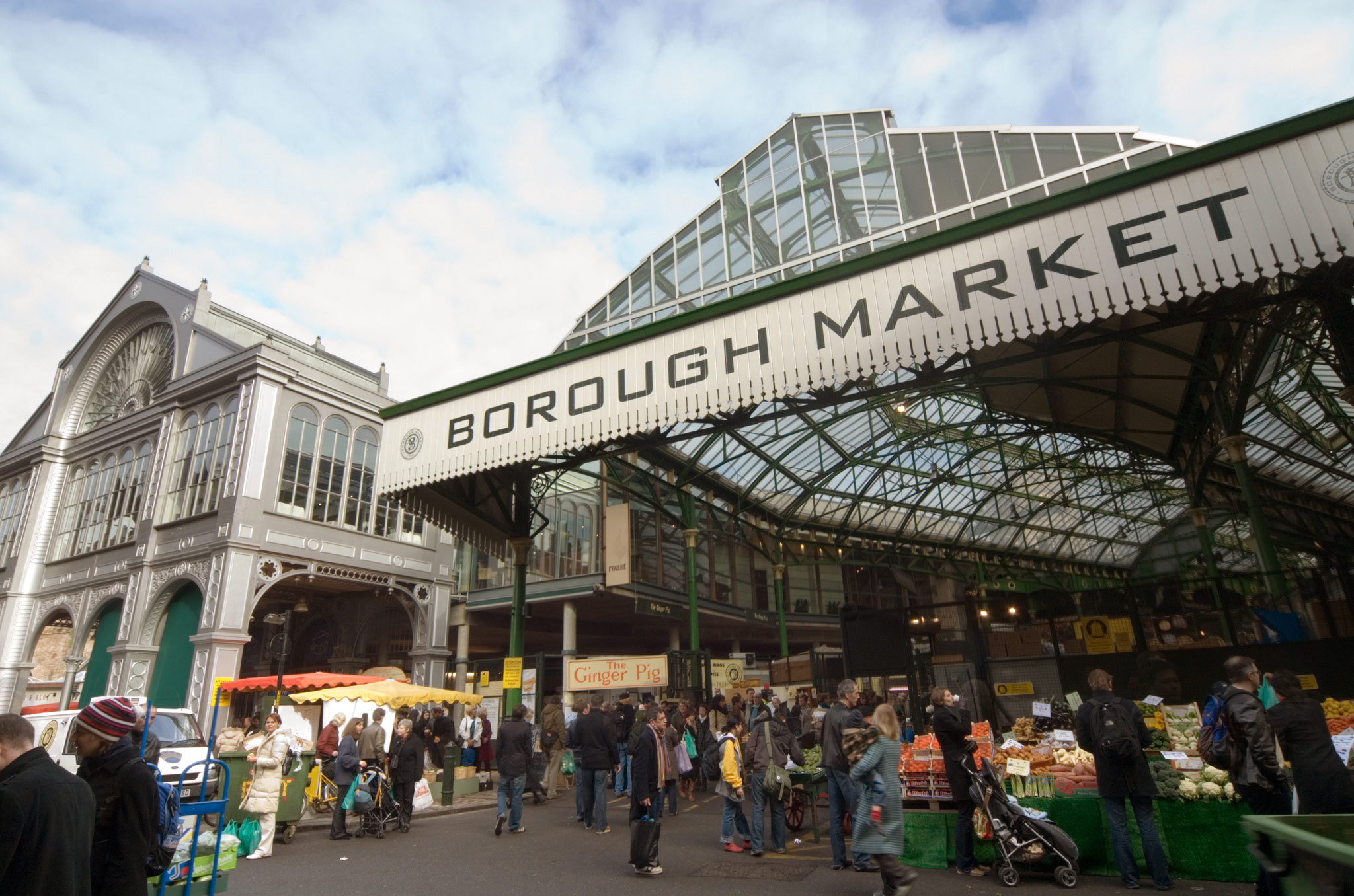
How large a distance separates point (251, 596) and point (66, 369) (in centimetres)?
2077

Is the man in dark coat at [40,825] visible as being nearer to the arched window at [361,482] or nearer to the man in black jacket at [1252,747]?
A: the man in black jacket at [1252,747]

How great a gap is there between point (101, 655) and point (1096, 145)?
119ft

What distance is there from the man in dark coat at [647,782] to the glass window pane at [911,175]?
17.8m

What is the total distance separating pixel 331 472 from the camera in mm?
26328

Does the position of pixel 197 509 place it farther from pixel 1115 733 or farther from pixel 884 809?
pixel 1115 733

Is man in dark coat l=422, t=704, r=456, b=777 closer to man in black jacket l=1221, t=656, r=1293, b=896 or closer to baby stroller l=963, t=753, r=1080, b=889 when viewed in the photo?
baby stroller l=963, t=753, r=1080, b=889

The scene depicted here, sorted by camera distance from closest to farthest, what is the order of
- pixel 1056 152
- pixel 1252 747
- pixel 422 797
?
pixel 1252 747 → pixel 422 797 → pixel 1056 152

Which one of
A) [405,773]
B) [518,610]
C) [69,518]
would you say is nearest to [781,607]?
[518,610]

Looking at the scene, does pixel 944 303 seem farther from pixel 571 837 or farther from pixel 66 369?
pixel 66 369

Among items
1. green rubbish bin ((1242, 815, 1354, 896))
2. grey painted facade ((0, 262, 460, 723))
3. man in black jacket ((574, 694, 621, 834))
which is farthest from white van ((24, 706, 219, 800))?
green rubbish bin ((1242, 815, 1354, 896))

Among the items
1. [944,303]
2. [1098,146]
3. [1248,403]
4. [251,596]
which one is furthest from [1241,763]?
[251,596]

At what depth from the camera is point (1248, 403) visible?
16.2 m

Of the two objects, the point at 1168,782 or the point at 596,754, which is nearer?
the point at 1168,782

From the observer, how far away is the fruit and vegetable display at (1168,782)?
686cm
